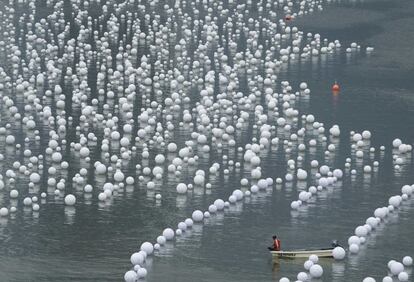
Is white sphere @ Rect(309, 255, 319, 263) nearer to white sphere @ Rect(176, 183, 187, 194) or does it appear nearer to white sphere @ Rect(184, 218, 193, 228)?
white sphere @ Rect(184, 218, 193, 228)

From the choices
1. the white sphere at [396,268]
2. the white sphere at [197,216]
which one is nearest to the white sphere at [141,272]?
the white sphere at [197,216]

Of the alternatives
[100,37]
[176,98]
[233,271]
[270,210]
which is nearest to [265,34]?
[100,37]

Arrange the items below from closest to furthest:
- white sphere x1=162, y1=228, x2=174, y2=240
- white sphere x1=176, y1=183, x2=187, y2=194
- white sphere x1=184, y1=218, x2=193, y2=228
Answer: white sphere x1=162, y1=228, x2=174, y2=240 < white sphere x1=184, y1=218, x2=193, y2=228 < white sphere x1=176, y1=183, x2=187, y2=194

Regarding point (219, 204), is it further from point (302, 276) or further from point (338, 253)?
point (302, 276)

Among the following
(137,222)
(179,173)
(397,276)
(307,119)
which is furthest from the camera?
(307,119)

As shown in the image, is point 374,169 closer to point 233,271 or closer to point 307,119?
point 307,119

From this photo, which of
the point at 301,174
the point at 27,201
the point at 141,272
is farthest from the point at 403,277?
the point at 27,201

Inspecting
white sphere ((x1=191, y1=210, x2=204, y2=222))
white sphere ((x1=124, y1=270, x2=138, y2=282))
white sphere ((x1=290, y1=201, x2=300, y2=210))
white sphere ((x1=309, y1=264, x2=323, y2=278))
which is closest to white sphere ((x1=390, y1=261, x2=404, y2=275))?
white sphere ((x1=309, y1=264, x2=323, y2=278))
